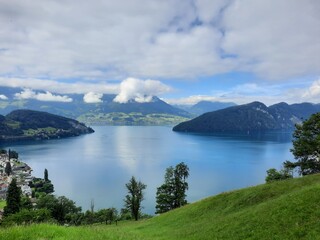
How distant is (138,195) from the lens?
73250 millimetres

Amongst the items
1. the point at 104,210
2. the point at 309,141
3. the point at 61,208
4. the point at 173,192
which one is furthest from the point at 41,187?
the point at 309,141

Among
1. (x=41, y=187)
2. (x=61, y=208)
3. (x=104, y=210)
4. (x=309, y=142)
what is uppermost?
(x=309, y=142)

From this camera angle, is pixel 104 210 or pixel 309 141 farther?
pixel 104 210

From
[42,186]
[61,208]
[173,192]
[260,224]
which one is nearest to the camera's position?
[260,224]

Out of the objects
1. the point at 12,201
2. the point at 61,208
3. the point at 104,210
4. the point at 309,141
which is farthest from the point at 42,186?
the point at 309,141

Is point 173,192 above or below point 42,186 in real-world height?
above

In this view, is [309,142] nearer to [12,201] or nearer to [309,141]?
[309,141]

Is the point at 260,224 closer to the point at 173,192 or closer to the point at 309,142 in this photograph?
the point at 309,142

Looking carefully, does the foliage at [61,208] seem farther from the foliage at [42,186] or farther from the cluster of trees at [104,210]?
the foliage at [42,186]

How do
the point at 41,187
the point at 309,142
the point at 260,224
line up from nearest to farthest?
the point at 260,224, the point at 309,142, the point at 41,187

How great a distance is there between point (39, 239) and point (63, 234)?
1.61 meters

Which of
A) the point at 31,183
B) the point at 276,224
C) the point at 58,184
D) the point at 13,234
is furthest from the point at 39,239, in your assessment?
the point at 31,183

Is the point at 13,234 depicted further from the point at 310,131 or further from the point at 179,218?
the point at 310,131

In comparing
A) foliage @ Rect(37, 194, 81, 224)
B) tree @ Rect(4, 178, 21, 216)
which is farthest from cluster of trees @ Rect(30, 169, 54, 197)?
tree @ Rect(4, 178, 21, 216)
